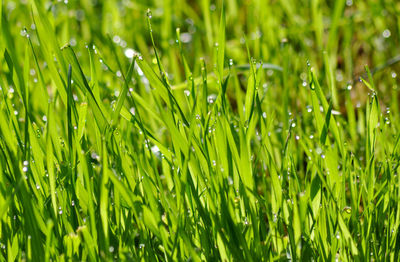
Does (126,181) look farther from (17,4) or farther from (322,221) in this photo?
(17,4)

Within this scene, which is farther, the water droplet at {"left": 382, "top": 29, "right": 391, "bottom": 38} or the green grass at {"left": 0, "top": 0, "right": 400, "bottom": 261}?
the water droplet at {"left": 382, "top": 29, "right": 391, "bottom": 38}

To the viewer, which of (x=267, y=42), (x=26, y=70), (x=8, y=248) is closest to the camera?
(x=8, y=248)

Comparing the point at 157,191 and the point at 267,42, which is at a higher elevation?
the point at 267,42

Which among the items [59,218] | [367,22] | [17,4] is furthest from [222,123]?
[17,4]

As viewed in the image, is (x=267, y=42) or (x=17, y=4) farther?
(x=17, y=4)

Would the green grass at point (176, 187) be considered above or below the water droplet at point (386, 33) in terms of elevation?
below

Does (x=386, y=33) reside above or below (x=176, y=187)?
above

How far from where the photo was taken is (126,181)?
91 centimetres

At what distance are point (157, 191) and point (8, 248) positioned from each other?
0.88 ft

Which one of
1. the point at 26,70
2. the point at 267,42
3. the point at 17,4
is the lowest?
the point at 26,70

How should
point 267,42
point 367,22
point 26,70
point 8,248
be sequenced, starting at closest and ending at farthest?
point 8,248, point 26,70, point 267,42, point 367,22

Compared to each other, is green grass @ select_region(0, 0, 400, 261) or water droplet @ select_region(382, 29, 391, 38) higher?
water droplet @ select_region(382, 29, 391, 38)

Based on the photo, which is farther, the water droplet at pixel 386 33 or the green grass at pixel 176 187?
the water droplet at pixel 386 33

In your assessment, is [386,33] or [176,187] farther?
[386,33]
